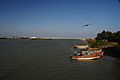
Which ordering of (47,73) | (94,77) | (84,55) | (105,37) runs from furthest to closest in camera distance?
(105,37)
(84,55)
(47,73)
(94,77)

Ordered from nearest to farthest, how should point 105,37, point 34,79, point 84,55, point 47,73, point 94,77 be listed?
1. point 34,79
2. point 94,77
3. point 47,73
4. point 84,55
5. point 105,37

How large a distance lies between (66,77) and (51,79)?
260 centimetres

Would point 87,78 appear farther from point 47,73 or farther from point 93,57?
point 93,57

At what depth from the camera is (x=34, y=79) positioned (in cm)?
2544

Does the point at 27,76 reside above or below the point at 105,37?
below

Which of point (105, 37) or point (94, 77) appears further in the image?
point (105, 37)

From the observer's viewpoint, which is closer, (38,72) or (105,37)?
(38,72)

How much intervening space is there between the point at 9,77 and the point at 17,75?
1599mm

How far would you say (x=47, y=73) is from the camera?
29.1 m

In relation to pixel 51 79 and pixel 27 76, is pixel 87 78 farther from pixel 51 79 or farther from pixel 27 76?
pixel 27 76

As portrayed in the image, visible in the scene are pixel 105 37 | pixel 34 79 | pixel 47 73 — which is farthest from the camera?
pixel 105 37

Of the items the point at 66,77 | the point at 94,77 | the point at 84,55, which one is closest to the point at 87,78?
the point at 94,77

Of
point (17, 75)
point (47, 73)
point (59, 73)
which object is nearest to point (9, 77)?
point (17, 75)

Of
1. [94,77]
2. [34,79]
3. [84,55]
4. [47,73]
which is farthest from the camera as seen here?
[84,55]
